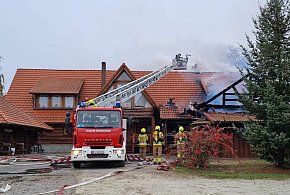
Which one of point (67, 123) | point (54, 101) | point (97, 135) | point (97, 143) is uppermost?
point (54, 101)

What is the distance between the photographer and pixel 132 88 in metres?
28.0

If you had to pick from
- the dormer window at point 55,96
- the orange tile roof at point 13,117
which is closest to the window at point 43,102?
the dormer window at point 55,96

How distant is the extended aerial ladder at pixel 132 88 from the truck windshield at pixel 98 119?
5.22ft

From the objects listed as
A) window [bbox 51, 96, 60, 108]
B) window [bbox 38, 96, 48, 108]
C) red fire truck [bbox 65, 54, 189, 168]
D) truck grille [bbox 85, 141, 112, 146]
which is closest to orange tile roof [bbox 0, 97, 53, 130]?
window [bbox 51, 96, 60, 108]

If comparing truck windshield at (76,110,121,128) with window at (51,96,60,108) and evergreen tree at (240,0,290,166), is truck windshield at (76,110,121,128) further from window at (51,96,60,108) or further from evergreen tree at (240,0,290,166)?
window at (51,96,60,108)

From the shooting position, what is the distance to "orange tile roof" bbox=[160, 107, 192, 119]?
31.7 m

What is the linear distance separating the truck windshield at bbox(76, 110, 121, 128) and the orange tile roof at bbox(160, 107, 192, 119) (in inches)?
560

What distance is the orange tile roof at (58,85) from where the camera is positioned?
3600 cm

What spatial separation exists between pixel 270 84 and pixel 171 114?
53.6 feet

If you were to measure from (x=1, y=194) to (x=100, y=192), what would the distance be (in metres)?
2.42

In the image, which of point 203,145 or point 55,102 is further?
point 55,102

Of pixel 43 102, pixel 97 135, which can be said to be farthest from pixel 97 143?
pixel 43 102

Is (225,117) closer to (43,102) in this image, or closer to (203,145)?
(203,145)

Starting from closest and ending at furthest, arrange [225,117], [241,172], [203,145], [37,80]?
[241,172]
[203,145]
[225,117]
[37,80]
